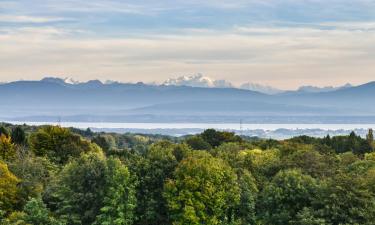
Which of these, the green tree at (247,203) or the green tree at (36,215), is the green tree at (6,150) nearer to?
the green tree at (36,215)

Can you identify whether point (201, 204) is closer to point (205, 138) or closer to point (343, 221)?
point (343, 221)

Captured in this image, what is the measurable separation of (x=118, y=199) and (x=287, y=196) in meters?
13.0

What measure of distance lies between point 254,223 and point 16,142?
4737 centimetres

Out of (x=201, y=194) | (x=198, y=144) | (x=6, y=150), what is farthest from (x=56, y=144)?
(x=201, y=194)

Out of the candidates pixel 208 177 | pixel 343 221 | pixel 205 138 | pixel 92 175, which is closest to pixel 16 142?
pixel 205 138

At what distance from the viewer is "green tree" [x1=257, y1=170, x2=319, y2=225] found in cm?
5278

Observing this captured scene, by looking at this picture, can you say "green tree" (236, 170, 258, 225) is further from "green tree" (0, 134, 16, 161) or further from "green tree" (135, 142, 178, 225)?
"green tree" (0, 134, 16, 161)

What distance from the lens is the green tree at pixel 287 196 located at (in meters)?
52.8

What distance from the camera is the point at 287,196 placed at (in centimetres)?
5347

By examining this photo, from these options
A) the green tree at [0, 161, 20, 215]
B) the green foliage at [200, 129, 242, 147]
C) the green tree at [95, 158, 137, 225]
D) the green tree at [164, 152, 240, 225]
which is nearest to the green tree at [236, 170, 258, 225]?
the green tree at [164, 152, 240, 225]

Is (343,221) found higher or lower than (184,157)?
lower

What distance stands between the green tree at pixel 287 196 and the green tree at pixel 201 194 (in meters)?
2.32

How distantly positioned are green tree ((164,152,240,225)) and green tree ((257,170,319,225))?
2321 mm

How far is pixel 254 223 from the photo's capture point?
5309 centimetres
